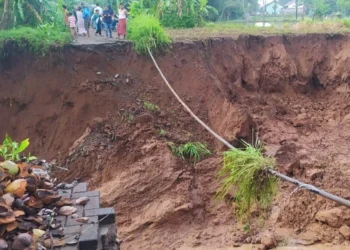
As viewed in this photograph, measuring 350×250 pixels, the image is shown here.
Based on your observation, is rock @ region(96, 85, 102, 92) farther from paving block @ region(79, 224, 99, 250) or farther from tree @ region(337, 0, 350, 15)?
tree @ region(337, 0, 350, 15)

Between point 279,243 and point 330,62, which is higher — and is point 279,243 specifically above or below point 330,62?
below

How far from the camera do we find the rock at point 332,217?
6.92 metres

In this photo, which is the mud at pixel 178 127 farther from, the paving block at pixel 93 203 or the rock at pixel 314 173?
the paving block at pixel 93 203

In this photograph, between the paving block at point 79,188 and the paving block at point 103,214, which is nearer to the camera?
the paving block at point 103,214

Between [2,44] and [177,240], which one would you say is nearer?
[177,240]

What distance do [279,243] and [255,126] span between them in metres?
2.87

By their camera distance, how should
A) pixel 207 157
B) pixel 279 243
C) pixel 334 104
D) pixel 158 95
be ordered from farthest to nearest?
pixel 334 104, pixel 158 95, pixel 207 157, pixel 279 243

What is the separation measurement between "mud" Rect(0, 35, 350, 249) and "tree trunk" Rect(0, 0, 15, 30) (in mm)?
1653

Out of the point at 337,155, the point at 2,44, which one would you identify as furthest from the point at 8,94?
the point at 337,155

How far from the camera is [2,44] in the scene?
888 cm

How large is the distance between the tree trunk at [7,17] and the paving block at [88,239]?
8.23 meters

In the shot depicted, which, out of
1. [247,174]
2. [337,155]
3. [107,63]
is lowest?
[337,155]

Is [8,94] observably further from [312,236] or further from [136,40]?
[312,236]

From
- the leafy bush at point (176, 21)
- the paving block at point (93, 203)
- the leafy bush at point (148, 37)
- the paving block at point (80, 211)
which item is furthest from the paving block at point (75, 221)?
the leafy bush at point (176, 21)
